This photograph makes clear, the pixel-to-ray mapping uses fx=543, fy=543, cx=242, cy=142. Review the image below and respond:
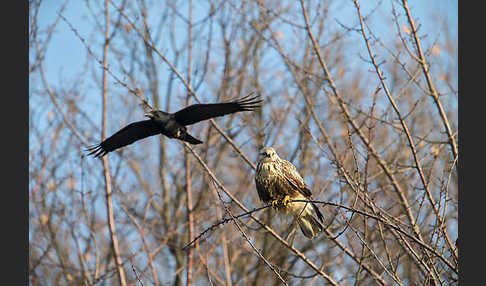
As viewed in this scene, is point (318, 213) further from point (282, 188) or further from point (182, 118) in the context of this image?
point (182, 118)

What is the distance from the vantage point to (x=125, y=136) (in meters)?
5.99

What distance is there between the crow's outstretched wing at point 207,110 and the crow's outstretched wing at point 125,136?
0.42m

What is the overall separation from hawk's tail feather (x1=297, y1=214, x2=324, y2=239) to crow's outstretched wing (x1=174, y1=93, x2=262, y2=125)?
3.91ft

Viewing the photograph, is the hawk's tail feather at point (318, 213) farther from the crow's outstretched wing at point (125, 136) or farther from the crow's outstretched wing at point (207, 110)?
the crow's outstretched wing at point (125, 136)

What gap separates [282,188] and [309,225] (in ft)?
1.45

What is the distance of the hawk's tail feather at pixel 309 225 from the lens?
204 inches

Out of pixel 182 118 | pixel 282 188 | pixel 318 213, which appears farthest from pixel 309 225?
pixel 182 118

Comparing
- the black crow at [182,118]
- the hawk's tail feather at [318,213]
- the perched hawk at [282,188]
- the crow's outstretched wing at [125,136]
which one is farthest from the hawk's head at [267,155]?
the crow's outstretched wing at [125,136]

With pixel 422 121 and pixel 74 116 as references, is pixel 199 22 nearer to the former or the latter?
pixel 74 116

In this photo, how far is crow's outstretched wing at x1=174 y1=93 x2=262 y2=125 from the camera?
5.29 metres

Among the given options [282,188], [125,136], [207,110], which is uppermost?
[125,136]

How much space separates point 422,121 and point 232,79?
381 cm

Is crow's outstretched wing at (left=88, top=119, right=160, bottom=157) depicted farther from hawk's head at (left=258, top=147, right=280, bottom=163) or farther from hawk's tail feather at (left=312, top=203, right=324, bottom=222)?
hawk's tail feather at (left=312, top=203, right=324, bottom=222)

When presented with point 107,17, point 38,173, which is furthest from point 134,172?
point 107,17
